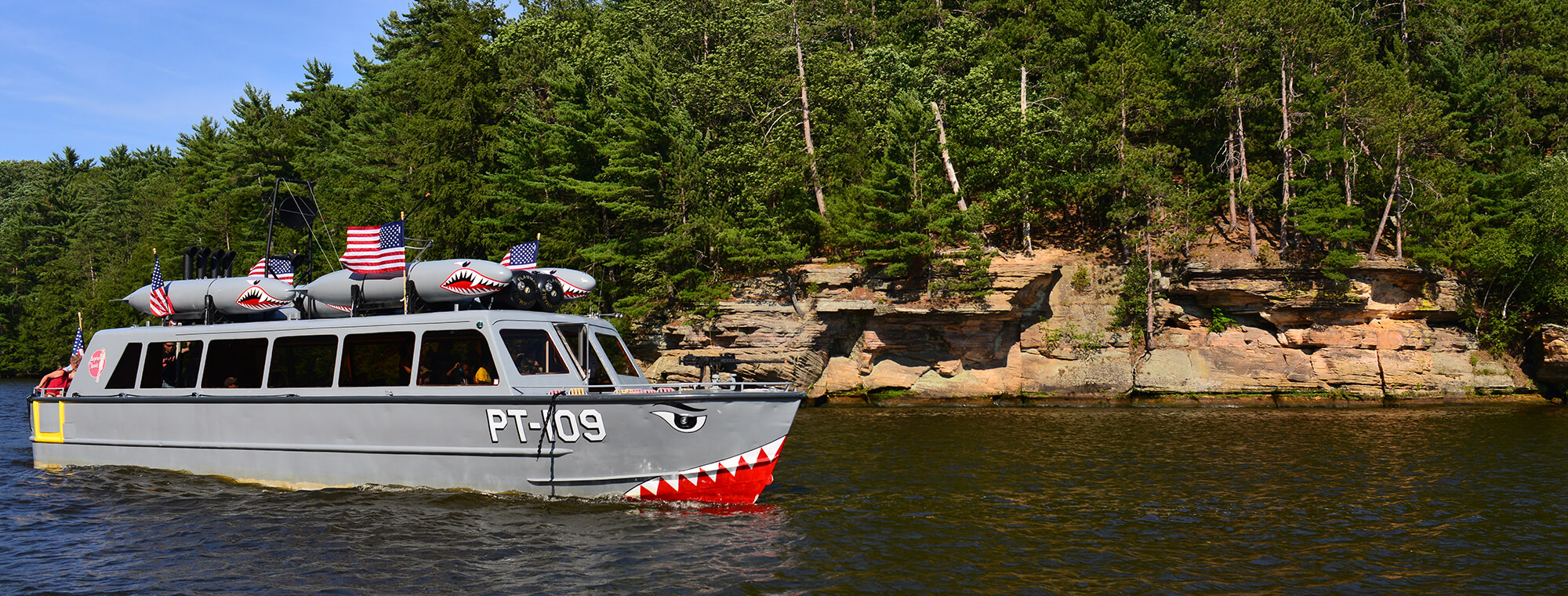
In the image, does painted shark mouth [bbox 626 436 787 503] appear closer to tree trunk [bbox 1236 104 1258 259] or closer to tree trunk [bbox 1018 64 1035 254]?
tree trunk [bbox 1018 64 1035 254]

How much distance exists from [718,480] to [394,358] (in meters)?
5.44

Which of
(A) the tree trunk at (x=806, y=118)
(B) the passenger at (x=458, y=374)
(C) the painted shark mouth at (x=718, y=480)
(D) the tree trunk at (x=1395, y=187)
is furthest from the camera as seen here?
(A) the tree trunk at (x=806, y=118)

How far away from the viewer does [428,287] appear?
1464cm

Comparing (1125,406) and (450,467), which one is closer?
(450,467)

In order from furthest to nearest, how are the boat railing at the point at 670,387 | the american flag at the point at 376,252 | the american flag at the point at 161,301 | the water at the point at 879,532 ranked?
the american flag at the point at 161,301 < the american flag at the point at 376,252 < the boat railing at the point at 670,387 < the water at the point at 879,532

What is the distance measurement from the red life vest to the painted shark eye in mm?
A: 13106

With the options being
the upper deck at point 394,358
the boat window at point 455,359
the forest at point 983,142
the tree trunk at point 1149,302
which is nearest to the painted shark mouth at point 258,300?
the upper deck at point 394,358

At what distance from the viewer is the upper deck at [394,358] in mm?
13641

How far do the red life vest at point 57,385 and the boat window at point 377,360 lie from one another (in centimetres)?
761

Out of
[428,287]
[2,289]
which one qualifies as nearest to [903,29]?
[428,287]

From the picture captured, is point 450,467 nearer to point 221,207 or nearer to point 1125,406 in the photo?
point 1125,406

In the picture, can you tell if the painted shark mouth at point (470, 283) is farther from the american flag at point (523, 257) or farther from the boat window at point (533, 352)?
the american flag at point (523, 257)

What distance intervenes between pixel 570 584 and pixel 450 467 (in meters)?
4.66

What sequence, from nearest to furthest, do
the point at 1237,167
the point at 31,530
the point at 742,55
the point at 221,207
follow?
the point at 31,530 → the point at 1237,167 → the point at 742,55 → the point at 221,207
